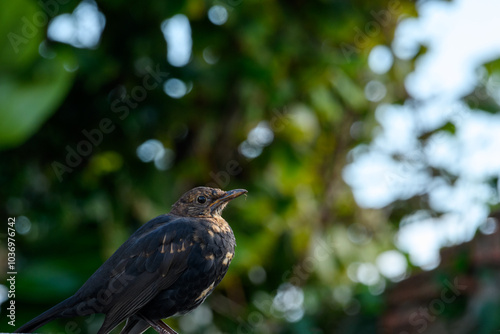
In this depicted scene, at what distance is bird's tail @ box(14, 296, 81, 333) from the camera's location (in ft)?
3.28

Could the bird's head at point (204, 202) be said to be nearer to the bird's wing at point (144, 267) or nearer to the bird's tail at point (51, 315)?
the bird's wing at point (144, 267)

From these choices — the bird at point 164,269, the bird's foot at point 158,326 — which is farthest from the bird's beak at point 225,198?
the bird's foot at point 158,326

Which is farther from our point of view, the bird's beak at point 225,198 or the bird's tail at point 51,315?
the bird's beak at point 225,198

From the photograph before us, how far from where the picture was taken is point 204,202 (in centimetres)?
115

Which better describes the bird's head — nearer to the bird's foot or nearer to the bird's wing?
the bird's wing

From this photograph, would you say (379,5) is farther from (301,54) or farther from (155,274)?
(155,274)

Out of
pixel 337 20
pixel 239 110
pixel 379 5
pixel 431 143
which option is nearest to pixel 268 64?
pixel 239 110

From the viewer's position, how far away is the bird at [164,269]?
105cm

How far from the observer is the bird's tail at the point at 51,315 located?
3.28 feet

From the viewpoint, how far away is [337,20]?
3.74m

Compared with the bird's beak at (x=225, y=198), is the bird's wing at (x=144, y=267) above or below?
below

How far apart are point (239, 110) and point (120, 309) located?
2.65 metres

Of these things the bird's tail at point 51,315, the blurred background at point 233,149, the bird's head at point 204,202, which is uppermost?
the bird's head at point 204,202

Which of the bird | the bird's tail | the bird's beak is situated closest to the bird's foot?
the bird
